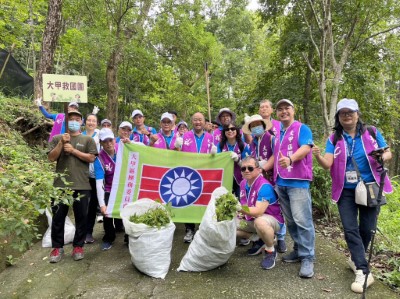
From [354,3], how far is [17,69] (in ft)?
33.1

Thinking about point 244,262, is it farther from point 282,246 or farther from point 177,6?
point 177,6

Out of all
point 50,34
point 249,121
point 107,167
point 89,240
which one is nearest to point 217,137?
point 249,121

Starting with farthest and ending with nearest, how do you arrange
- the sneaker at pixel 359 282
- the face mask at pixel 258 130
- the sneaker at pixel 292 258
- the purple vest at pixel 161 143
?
the purple vest at pixel 161 143 → the face mask at pixel 258 130 → the sneaker at pixel 292 258 → the sneaker at pixel 359 282

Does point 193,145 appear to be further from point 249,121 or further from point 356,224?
point 356,224

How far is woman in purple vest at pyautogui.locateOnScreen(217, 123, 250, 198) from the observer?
172 inches

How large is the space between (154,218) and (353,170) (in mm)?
2250

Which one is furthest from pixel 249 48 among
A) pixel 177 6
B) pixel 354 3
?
pixel 354 3

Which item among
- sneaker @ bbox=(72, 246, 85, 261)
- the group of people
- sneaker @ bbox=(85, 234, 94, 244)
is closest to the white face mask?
the group of people

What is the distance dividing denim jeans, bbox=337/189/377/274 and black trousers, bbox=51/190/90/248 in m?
3.14

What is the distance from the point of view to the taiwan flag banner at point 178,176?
4355 millimetres

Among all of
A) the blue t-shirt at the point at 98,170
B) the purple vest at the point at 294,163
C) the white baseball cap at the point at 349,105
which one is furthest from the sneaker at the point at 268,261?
the blue t-shirt at the point at 98,170

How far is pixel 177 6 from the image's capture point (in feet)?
34.0

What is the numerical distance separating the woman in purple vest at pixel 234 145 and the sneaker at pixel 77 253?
7.81 feet

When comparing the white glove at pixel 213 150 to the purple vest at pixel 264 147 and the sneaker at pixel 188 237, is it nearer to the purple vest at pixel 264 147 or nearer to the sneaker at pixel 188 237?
the purple vest at pixel 264 147
